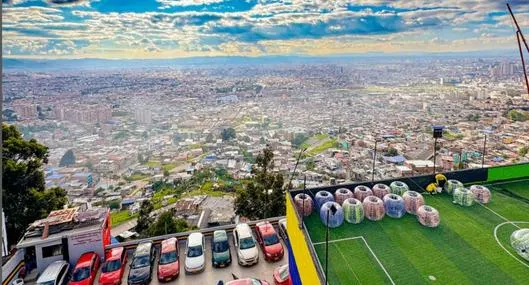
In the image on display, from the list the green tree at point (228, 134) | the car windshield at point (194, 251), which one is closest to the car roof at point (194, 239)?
the car windshield at point (194, 251)

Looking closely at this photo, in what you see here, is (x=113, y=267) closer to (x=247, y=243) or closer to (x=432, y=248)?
(x=247, y=243)

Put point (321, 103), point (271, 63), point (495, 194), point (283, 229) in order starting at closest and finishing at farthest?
point (495, 194) < point (283, 229) < point (321, 103) < point (271, 63)

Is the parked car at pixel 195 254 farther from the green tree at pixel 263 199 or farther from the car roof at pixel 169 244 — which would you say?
the green tree at pixel 263 199

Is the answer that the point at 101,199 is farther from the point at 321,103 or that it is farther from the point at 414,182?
the point at 321,103

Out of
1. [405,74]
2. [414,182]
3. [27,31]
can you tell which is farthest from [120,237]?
[405,74]

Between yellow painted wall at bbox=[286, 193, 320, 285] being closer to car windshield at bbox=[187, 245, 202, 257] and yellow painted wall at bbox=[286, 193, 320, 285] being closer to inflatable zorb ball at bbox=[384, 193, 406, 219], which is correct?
inflatable zorb ball at bbox=[384, 193, 406, 219]

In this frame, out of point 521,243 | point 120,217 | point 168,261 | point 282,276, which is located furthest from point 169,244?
point 120,217
